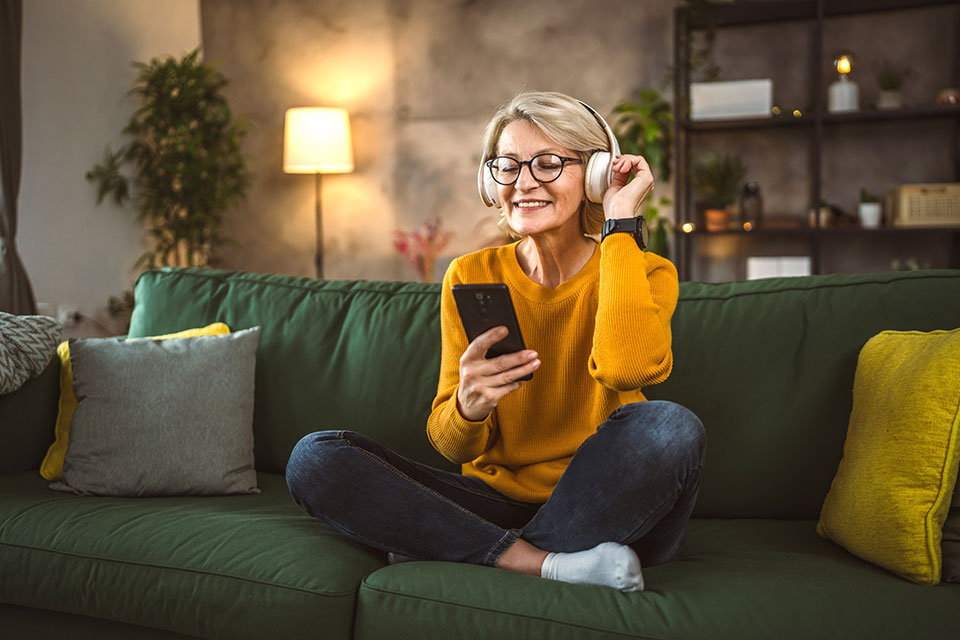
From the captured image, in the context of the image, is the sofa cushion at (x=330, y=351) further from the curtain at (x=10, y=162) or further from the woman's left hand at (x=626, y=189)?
the curtain at (x=10, y=162)

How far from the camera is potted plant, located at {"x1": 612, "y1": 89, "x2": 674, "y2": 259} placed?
152 inches

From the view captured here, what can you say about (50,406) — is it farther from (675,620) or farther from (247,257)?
(247,257)

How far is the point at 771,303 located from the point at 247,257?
3845 millimetres

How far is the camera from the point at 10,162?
10.9ft

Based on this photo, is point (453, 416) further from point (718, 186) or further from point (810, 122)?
point (810, 122)

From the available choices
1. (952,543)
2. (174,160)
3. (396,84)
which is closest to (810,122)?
(396,84)

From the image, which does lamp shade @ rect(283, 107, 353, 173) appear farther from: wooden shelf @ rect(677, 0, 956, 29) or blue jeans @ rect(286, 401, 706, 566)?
blue jeans @ rect(286, 401, 706, 566)

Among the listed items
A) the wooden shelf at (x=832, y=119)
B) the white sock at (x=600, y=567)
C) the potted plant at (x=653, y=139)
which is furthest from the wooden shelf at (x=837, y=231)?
the white sock at (x=600, y=567)

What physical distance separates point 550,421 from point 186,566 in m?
0.66

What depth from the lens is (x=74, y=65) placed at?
3.77 metres

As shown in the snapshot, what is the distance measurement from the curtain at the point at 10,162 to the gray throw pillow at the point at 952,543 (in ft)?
10.6

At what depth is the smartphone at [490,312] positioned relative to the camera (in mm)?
1248

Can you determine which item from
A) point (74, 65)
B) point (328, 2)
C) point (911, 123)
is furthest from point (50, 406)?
point (911, 123)

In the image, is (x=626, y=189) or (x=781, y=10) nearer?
(x=626, y=189)
